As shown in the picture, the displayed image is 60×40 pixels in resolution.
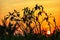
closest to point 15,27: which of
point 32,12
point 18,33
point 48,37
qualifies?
point 18,33

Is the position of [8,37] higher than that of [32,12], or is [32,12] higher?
[32,12]

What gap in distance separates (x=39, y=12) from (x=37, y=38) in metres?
0.99

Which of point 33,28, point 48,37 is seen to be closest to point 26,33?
point 33,28

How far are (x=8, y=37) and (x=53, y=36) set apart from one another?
A: 1772mm

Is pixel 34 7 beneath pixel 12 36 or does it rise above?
above

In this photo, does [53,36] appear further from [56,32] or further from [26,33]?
[26,33]

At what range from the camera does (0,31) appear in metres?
9.77

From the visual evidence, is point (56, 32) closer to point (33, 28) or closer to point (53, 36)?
point (53, 36)

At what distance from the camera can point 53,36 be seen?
8.59 metres

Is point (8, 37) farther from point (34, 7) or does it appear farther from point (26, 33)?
point (34, 7)

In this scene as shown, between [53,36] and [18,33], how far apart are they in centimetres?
176

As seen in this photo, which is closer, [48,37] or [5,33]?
[48,37]

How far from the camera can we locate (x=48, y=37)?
8844 millimetres

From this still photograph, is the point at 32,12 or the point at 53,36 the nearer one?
the point at 53,36
